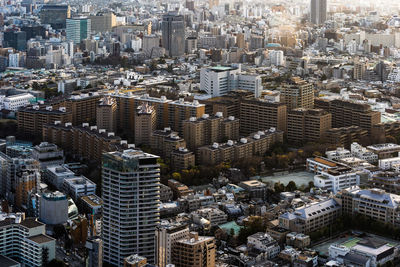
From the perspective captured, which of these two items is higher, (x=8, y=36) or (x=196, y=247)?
(x=8, y=36)

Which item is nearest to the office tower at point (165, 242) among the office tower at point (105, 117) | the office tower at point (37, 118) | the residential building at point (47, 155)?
the residential building at point (47, 155)

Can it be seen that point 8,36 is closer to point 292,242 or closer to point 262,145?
point 262,145

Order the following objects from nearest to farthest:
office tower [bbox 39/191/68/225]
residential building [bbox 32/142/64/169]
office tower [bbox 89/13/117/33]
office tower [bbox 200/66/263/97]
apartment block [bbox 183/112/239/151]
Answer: office tower [bbox 39/191/68/225] → residential building [bbox 32/142/64/169] → apartment block [bbox 183/112/239/151] → office tower [bbox 200/66/263/97] → office tower [bbox 89/13/117/33]

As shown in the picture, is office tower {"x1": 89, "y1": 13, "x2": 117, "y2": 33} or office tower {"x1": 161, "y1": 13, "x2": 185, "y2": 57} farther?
office tower {"x1": 89, "y1": 13, "x2": 117, "y2": 33}

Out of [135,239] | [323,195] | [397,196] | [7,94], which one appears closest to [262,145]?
[323,195]

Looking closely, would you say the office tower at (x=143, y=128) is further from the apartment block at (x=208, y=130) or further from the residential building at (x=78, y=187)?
the residential building at (x=78, y=187)

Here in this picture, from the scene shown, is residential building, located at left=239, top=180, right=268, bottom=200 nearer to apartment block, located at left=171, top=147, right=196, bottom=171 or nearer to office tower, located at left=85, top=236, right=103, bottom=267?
apartment block, located at left=171, top=147, right=196, bottom=171

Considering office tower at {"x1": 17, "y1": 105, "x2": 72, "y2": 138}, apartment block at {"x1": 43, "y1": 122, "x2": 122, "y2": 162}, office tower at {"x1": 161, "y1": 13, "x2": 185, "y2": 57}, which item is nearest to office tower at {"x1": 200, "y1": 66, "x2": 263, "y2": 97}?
office tower at {"x1": 17, "y1": 105, "x2": 72, "y2": 138}
